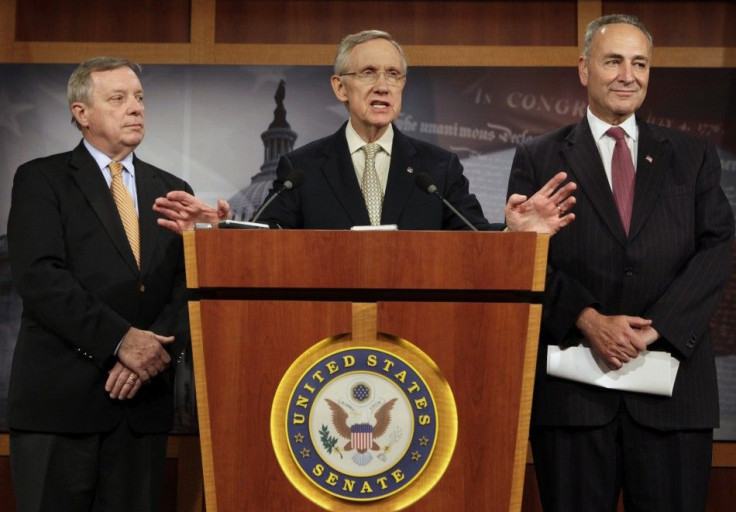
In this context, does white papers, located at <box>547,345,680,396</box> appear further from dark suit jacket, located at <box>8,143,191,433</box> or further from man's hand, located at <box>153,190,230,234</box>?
dark suit jacket, located at <box>8,143,191,433</box>

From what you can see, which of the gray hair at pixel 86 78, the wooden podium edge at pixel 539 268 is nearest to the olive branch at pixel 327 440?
the wooden podium edge at pixel 539 268

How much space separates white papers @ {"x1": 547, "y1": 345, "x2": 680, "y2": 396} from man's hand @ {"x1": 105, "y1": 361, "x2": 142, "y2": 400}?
1.16 m

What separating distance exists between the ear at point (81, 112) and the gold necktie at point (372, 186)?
90 cm

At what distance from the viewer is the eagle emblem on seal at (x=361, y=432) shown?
183cm

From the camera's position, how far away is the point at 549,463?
2.44 metres

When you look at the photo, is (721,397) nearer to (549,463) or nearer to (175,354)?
(549,463)

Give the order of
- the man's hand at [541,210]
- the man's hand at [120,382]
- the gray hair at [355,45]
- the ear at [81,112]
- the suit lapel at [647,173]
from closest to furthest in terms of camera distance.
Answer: the man's hand at [541,210], the suit lapel at [647,173], the man's hand at [120,382], the gray hair at [355,45], the ear at [81,112]

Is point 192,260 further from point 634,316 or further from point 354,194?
point 634,316

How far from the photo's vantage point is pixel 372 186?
263 cm

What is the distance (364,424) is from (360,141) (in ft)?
3.62

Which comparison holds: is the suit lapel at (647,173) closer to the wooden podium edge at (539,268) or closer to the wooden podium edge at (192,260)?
the wooden podium edge at (539,268)

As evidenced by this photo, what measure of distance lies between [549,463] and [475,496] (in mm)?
654

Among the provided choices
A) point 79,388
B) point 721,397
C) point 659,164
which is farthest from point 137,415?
point 721,397

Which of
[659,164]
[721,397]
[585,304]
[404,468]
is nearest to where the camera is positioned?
[404,468]
